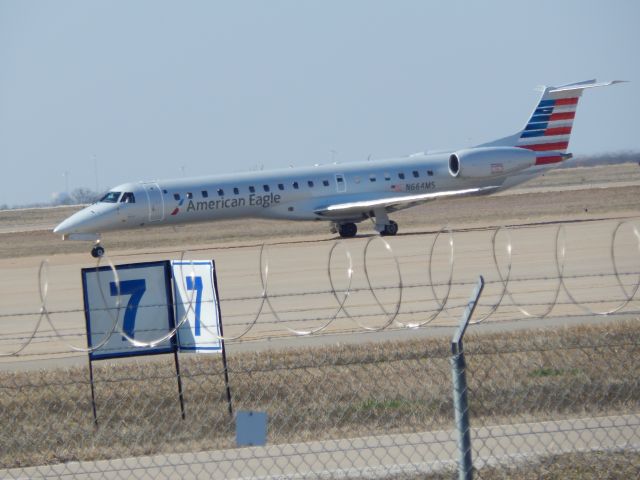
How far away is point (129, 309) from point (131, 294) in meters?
0.15

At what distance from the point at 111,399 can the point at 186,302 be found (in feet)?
4.96

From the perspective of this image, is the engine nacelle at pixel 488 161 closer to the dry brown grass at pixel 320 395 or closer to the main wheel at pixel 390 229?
the main wheel at pixel 390 229

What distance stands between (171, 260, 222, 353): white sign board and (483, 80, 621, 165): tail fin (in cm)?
2967

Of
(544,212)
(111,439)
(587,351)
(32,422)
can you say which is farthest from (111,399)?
(544,212)

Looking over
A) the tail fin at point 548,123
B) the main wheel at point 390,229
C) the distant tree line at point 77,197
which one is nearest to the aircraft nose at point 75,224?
the main wheel at point 390,229

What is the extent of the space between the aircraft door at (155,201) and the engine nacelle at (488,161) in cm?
1001

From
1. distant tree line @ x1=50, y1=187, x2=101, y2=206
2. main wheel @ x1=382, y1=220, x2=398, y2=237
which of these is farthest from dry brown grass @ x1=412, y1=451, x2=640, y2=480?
distant tree line @ x1=50, y1=187, x2=101, y2=206

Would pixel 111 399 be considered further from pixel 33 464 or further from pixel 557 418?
pixel 557 418

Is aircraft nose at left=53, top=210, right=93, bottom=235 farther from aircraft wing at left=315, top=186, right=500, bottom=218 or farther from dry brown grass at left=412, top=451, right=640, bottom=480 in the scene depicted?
dry brown grass at left=412, top=451, right=640, bottom=480

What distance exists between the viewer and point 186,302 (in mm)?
10641

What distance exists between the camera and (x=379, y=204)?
34.4 metres

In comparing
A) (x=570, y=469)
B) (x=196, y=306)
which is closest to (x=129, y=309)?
(x=196, y=306)

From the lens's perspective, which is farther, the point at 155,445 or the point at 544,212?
the point at 544,212

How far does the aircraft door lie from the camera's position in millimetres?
32688
